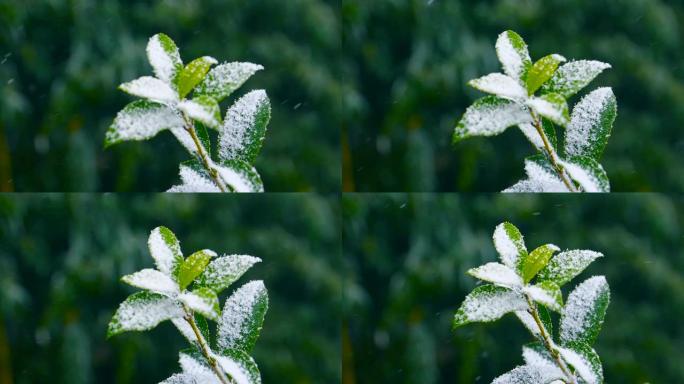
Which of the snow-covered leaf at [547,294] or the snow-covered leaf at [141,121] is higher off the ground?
the snow-covered leaf at [141,121]

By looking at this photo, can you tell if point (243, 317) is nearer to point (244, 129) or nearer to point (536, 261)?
point (244, 129)

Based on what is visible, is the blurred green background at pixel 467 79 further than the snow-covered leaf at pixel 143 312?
Yes

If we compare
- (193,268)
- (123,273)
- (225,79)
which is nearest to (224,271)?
(193,268)

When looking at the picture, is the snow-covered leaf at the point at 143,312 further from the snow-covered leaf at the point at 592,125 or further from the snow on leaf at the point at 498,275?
the snow-covered leaf at the point at 592,125

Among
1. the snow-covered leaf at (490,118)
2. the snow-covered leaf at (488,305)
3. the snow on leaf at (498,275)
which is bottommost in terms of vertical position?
the snow-covered leaf at (488,305)

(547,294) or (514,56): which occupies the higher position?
(514,56)

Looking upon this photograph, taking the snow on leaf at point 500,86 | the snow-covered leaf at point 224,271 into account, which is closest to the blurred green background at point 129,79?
the snow-covered leaf at point 224,271
